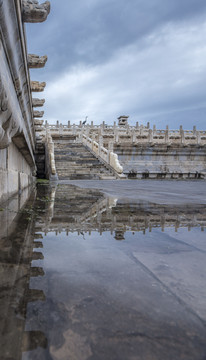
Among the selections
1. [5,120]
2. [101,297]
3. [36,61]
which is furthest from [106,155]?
[101,297]

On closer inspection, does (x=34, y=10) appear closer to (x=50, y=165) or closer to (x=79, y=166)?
(x=50, y=165)

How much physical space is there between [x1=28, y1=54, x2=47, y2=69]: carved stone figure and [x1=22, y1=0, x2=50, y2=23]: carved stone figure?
85 cm

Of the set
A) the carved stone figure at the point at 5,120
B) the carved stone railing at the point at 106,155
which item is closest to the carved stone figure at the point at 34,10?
the carved stone figure at the point at 5,120

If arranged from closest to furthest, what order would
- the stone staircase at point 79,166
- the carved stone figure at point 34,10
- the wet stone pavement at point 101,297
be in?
the wet stone pavement at point 101,297
the carved stone figure at point 34,10
the stone staircase at point 79,166

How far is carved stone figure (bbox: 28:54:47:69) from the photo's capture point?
3004 millimetres

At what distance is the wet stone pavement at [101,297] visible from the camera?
597mm

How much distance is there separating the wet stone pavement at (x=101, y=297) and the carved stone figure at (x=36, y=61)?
7.29 ft

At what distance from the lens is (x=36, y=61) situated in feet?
9.87

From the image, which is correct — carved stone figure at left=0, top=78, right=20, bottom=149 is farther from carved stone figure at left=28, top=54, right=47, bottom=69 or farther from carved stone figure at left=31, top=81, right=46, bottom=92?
carved stone figure at left=31, top=81, right=46, bottom=92

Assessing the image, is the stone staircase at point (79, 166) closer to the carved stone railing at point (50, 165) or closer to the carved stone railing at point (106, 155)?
the carved stone railing at point (106, 155)

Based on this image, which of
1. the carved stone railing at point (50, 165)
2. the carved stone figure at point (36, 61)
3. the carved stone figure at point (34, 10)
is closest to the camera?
the carved stone figure at point (34, 10)

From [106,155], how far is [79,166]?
2.30m

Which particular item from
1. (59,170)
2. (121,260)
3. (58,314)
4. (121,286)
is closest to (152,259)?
(121,260)

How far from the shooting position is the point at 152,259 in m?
1.23
